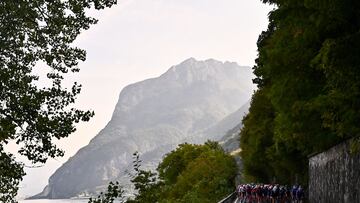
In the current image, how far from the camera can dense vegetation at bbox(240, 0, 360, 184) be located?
37.7 feet

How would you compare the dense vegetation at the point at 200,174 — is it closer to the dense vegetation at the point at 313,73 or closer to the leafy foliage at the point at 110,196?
the dense vegetation at the point at 313,73

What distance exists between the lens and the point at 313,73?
21.8 m

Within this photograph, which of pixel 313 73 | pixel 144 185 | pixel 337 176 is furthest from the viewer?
pixel 313 73

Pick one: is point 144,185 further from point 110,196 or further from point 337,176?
point 337,176

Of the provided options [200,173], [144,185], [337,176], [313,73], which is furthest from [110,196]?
[200,173]

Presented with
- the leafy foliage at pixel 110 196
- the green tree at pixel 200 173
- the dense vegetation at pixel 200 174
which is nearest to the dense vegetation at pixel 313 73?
the leafy foliage at pixel 110 196

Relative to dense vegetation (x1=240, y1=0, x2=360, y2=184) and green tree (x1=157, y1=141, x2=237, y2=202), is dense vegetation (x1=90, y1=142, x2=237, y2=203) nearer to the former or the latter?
green tree (x1=157, y1=141, x2=237, y2=202)

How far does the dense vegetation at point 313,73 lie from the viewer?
11.5 metres

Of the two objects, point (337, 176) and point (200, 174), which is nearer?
point (337, 176)

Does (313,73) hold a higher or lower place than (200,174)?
lower

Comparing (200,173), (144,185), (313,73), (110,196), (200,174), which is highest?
(200,173)

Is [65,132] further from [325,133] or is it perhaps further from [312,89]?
[325,133]

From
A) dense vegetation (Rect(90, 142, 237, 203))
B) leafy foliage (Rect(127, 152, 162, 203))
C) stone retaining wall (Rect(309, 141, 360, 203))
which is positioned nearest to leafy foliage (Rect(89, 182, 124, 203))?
leafy foliage (Rect(127, 152, 162, 203))

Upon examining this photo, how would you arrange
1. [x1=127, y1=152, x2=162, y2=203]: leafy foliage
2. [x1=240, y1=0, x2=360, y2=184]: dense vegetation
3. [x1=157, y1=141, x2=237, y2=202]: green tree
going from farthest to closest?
[x1=157, y1=141, x2=237, y2=202]: green tree
[x1=127, y1=152, x2=162, y2=203]: leafy foliage
[x1=240, y1=0, x2=360, y2=184]: dense vegetation
